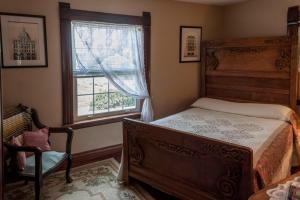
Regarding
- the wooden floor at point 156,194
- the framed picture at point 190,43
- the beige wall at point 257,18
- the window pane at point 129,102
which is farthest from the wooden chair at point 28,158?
the beige wall at point 257,18

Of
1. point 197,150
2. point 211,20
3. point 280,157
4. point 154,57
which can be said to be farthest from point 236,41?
point 197,150

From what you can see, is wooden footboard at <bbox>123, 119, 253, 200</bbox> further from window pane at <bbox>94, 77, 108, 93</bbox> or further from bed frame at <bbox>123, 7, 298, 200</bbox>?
window pane at <bbox>94, 77, 108, 93</bbox>

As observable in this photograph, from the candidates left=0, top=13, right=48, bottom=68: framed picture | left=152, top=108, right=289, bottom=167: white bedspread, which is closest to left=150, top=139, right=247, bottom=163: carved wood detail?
left=152, top=108, right=289, bottom=167: white bedspread

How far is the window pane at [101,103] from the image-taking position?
363cm

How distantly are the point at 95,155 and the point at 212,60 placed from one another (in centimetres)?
227

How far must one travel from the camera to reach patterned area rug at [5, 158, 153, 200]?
8.75 feet

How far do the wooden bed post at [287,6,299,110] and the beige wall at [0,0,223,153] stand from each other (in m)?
1.25

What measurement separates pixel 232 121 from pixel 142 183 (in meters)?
1.30

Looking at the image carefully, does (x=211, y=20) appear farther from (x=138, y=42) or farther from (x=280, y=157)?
(x=280, y=157)

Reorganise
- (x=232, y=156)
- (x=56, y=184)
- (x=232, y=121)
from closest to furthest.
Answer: (x=232, y=156), (x=56, y=184), (x=232, y=121)

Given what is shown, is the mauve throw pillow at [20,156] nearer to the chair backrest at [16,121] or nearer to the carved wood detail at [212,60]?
the chair backrest at [16,121]

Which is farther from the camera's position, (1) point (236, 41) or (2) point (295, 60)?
(1) point (236, 41)

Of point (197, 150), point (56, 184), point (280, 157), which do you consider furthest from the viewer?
point (56, 184)

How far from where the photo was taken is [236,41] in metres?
4.02
